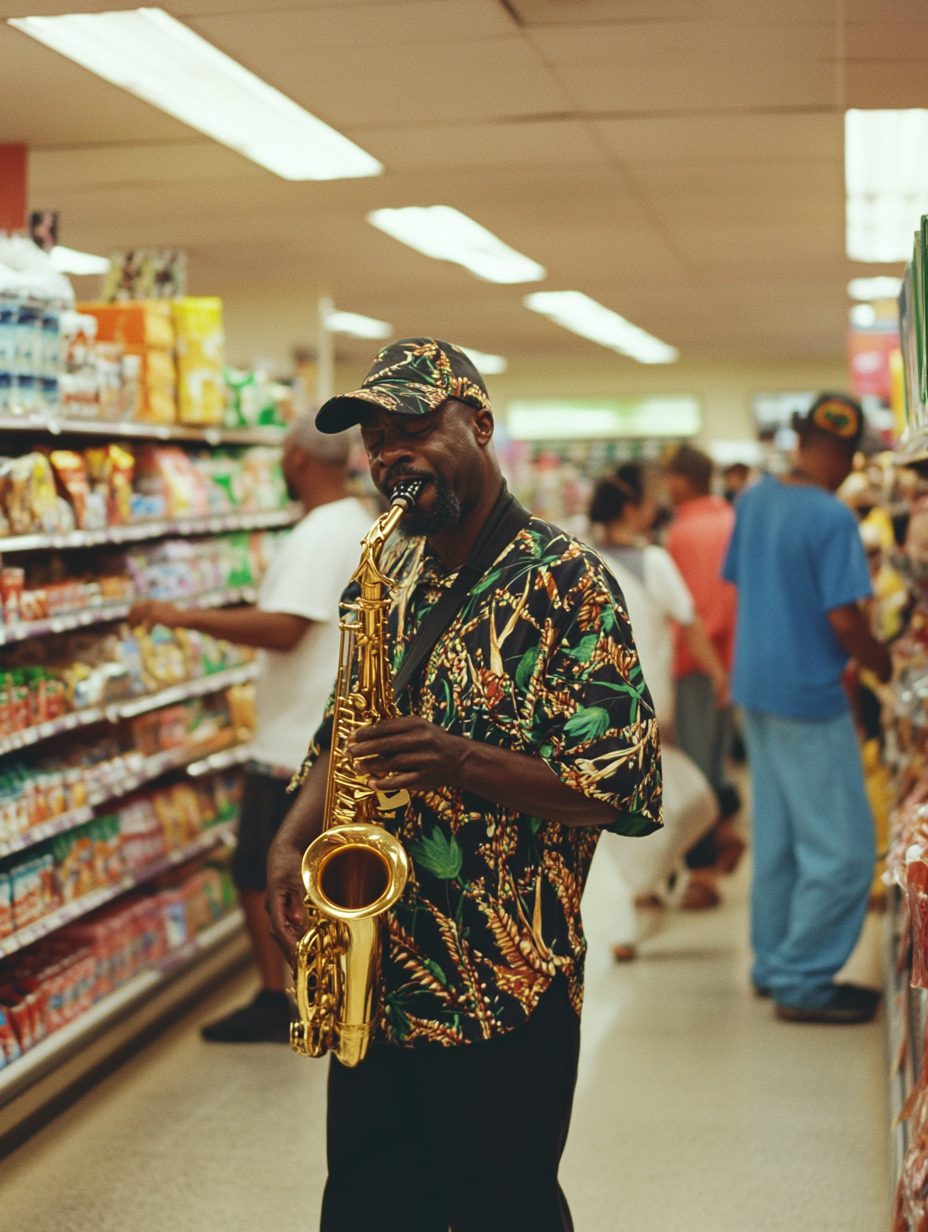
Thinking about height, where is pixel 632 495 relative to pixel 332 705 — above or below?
above

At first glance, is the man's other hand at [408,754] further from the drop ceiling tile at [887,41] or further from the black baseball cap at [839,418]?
the black baseball cap at [839,418]

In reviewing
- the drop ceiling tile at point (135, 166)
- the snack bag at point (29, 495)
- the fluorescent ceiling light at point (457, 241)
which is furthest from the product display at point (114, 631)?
the fluorescent ceiling light at point (457, 241)

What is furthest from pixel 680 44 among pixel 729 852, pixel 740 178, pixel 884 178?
pixel 729 852

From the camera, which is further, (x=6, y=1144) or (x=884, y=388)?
(x=884, y=388)

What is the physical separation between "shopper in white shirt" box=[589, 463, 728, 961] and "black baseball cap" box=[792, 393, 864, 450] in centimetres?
81

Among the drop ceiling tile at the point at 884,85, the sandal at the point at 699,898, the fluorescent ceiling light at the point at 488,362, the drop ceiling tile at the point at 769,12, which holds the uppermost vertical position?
the fluorescent ceiling light at the point at 488,362

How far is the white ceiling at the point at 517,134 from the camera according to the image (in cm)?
349

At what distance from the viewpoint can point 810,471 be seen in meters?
4.41

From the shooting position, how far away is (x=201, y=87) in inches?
163

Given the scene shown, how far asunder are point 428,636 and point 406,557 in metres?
0.24

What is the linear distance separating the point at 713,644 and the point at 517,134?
104 inches

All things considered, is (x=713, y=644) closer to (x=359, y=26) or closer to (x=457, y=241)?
(x=457, y=241)

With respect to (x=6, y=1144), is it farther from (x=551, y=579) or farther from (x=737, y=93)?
(x=737, y=93)

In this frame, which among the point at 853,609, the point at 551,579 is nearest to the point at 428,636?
the point at 551,579
